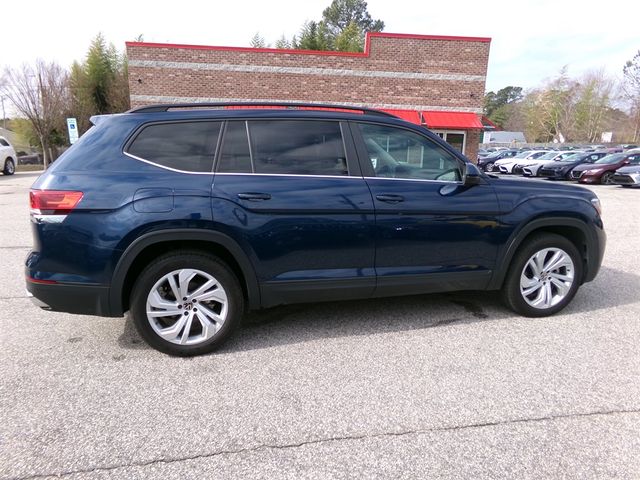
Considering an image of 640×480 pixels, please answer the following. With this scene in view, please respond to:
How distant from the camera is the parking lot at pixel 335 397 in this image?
2174 millimetres

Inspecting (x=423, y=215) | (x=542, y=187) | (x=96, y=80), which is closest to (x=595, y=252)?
(x=542, y=187)

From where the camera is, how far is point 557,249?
12.8ft

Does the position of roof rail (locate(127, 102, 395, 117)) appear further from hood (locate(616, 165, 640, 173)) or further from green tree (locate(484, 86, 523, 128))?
green tree (locate(484, 86, 523, 128))

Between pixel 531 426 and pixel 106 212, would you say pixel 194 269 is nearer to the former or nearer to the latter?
pixel 106 212

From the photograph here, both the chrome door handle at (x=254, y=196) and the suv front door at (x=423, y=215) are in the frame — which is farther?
the suv front door at (x=423, y=215)

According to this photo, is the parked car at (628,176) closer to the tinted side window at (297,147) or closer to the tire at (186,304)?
the tinted side window at (297,147)

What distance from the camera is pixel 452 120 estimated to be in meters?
18.2

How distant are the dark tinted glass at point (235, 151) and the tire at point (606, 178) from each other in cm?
2036

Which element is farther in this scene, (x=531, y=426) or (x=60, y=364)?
(x=60, y=364)

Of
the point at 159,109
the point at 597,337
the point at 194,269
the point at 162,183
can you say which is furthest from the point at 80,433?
the point at 597,337

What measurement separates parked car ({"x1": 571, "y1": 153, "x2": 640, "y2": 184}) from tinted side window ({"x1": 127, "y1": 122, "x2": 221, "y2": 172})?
20.5m

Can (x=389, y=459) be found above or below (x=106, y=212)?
below

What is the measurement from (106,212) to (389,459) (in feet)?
7.73

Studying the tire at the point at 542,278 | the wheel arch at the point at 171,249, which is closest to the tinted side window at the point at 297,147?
the wheel arch at the point at 171,249
